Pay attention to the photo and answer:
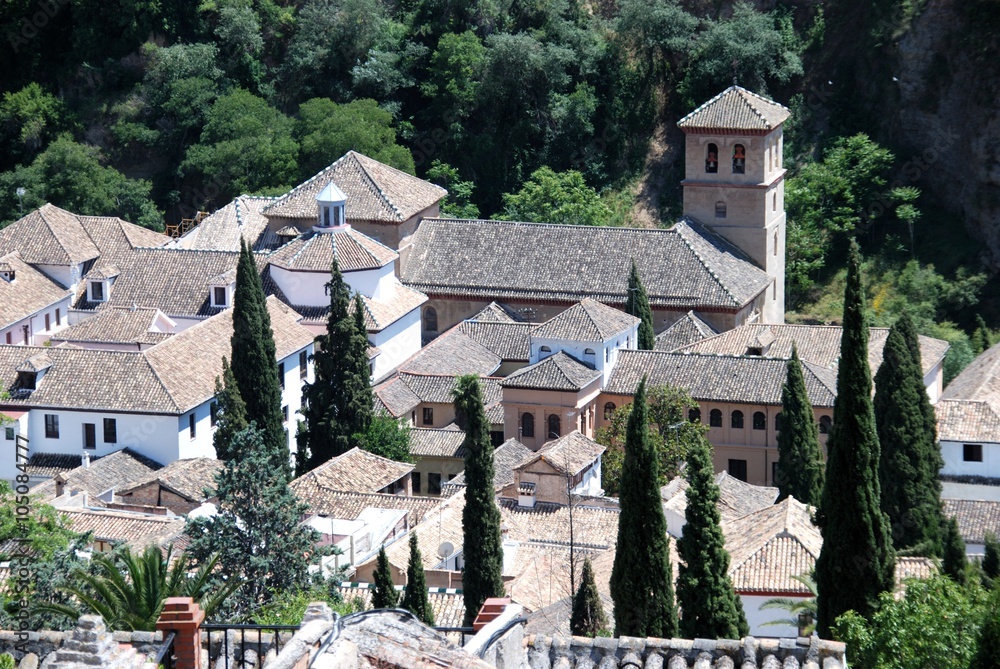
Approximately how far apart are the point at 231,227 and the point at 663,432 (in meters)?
22.1

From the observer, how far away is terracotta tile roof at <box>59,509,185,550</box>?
143ft

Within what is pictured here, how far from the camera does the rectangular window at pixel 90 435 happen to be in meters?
52.7

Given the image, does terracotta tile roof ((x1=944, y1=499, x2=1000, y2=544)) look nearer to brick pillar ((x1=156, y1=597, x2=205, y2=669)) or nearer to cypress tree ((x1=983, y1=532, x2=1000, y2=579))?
cypress tree ((x1=983, y1=532, x2=1000, y2=579))

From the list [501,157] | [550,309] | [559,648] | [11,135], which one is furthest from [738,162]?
[559,648]

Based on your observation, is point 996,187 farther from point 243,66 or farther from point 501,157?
point 243,66

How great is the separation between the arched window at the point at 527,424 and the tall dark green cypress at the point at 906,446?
37.2ft

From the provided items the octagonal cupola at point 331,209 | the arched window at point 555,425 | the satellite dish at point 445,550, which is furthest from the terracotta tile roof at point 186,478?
the octagonal cupola at point 331,209

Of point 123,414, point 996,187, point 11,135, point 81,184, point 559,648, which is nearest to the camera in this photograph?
point 559,648

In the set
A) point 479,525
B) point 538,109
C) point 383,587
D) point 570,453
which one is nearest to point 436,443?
point 570,453

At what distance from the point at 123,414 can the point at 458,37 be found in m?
33.4

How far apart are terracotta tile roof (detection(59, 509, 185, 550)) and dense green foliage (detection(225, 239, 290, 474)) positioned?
7.89 meters

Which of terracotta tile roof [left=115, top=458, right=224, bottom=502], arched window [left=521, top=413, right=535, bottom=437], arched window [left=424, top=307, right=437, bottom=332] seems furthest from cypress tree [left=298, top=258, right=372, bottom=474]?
arched window [left=424, top=307, right=437, bottom=332]

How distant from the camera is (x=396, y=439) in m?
54.1

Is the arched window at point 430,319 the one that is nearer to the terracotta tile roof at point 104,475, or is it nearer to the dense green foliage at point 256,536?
the terracotta tile roof at point 104,475
